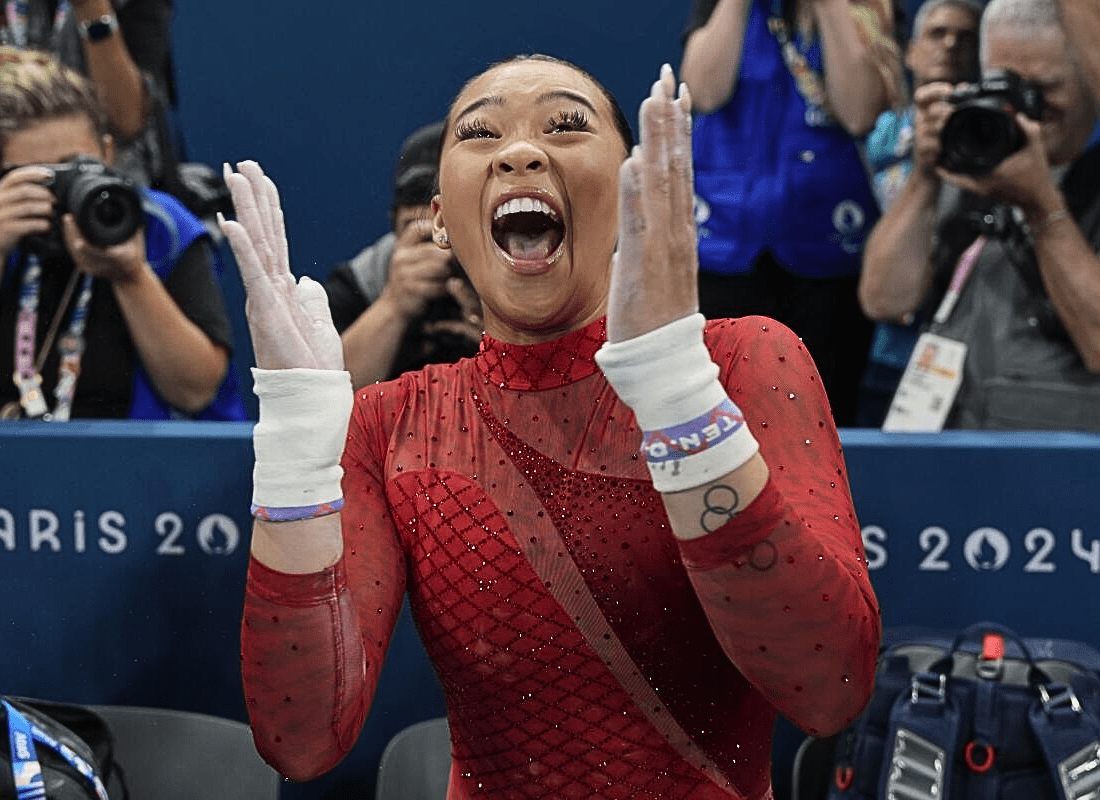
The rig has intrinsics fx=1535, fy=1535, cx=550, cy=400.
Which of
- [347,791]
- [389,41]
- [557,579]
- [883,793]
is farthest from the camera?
[389,41]

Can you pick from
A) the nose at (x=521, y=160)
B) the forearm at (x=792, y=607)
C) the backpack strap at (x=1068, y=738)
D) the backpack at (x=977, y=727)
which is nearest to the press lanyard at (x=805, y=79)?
the backpack at (x=977, y=727)

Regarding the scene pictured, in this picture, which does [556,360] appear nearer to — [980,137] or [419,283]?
[419,283]

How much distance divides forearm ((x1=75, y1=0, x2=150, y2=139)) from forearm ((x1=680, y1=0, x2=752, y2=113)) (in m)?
1.10

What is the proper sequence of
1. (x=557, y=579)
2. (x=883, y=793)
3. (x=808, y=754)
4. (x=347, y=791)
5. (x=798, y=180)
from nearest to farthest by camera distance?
(x=557, y=579) < (x=883, y=793) < (x=808, y=754) < (x=347, y=791) < (x=798, y=180)

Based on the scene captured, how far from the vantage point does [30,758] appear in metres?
1.79

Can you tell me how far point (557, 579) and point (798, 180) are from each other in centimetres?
144

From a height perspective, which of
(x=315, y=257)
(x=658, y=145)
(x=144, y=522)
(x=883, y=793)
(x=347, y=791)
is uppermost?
(x=658, y=145)

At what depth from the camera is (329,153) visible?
263 centimetres

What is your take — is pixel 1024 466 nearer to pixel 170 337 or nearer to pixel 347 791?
pixel 347 791

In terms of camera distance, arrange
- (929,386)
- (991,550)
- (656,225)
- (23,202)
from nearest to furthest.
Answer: (656,225)
(991,550)
(23,202)
(929,386)

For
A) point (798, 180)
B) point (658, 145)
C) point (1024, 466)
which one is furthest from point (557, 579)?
point (798, 180)

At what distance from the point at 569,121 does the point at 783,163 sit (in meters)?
1.33

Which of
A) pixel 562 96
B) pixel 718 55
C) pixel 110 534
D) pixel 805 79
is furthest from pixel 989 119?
pixel 110 534

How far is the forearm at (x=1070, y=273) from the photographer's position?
2.32m
